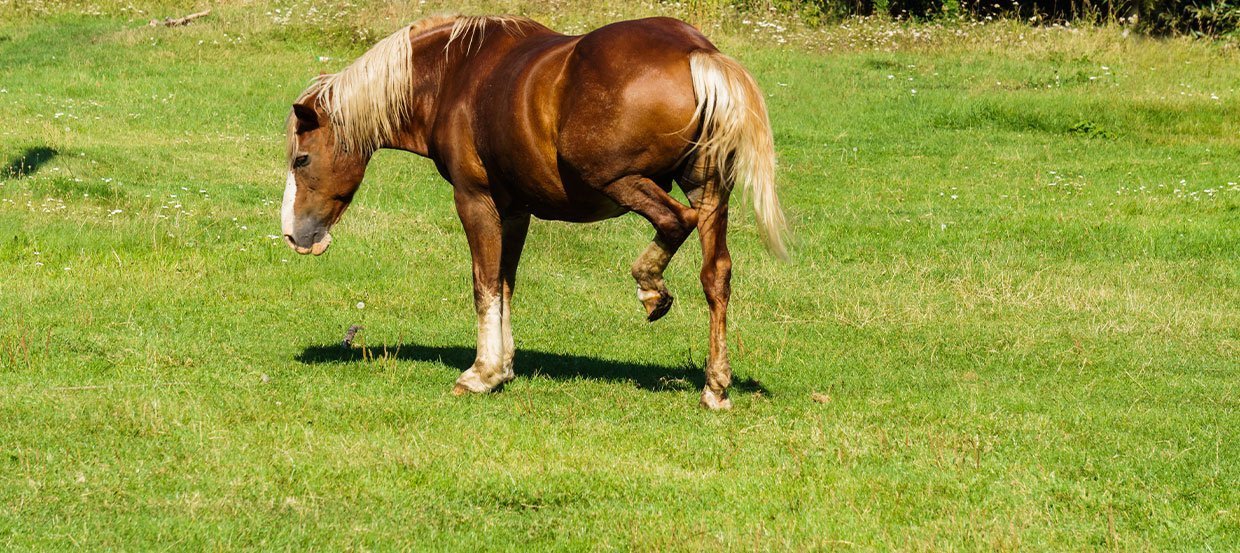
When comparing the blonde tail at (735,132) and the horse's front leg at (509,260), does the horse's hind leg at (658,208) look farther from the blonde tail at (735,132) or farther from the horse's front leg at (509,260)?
the horse's front leg at (509,260)

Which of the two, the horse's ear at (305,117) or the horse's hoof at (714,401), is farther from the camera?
the horse's ear at (305,117)

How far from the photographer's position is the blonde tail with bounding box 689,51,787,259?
23.3 feet

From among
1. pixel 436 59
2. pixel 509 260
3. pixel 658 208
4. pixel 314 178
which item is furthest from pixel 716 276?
pixel 314 178

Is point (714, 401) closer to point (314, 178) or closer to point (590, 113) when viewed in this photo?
point (590, 113)

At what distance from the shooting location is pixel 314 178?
28.6 ft

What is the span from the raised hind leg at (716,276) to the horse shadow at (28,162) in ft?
31.9

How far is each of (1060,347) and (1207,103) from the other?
11329 millimetres

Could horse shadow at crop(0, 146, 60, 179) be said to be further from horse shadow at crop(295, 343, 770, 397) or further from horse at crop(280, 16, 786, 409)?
horse at crop(280, 16, 786, 409)

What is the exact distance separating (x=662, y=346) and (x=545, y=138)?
2.88 meters

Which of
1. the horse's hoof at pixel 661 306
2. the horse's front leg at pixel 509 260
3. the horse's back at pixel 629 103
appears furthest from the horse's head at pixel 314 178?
the horse's hoof at pixel 661 306

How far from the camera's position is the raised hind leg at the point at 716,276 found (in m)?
7.43

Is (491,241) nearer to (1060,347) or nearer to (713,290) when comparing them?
(713,290)

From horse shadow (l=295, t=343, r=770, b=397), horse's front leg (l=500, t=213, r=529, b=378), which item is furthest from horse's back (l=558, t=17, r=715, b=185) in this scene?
horse shadow (l=295, t=343, r=770, b=397)

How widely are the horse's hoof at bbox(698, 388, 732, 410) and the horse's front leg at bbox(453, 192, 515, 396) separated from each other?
1.36 m
